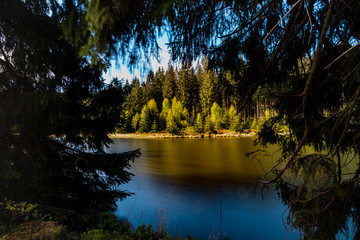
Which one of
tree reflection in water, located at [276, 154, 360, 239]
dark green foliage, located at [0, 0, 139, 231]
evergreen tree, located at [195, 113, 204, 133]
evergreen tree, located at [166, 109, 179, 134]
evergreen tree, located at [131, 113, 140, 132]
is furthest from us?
evergreen tree, located at [131, 113, 140, 132]

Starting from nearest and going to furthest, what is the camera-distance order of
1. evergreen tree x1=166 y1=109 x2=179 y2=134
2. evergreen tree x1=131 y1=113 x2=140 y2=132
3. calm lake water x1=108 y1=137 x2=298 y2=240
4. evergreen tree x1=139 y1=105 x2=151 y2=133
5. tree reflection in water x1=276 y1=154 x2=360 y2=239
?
tree reflection in water x1=276 y1=154 x2=360 y2=239 < calm lake water x1=108 y1=137 x2=298 y2=240 < evergreen tree x1=166 y1=109 x2=179 y2=134 < evergreen tree x1=139 y1=105 x2=151 y2=133 < evergreen tree x1=131 y1=113 x2=140 y2=132

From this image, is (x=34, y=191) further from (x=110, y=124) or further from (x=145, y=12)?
(x=145, y=12)

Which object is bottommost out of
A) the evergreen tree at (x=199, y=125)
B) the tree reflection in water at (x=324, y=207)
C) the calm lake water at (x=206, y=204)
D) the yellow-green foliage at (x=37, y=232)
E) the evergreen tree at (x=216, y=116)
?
the calm lake water at (x=206, y=204)

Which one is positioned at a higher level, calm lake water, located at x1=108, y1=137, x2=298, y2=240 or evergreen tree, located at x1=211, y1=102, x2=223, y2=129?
evergreen tree, located at x1=211, y1=102, x2=223, y2=129

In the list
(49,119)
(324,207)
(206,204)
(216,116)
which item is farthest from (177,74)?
(216,116)

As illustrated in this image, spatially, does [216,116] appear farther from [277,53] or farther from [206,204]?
[277,53]

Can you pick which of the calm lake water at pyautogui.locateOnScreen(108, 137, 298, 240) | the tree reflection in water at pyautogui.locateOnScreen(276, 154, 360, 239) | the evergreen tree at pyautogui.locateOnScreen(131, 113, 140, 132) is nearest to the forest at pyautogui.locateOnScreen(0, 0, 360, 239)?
the tree reflection in water at pyautogui.locateOnScreen(276, 154, 360, 239)

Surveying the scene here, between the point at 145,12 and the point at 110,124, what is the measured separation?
11.9 feet

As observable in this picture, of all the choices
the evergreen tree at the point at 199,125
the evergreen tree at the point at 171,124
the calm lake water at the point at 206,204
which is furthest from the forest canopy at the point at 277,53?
the evergreen tree at the point at 171,124

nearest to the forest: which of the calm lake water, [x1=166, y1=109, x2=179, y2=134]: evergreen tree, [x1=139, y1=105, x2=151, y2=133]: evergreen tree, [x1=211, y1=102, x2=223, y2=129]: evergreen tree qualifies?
the calm lake water

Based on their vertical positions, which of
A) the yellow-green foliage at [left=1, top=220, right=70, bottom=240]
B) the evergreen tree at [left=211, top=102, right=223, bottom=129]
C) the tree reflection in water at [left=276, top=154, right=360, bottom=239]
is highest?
the evergreen tree at [left=211, top=102, right=223, bottom=129]

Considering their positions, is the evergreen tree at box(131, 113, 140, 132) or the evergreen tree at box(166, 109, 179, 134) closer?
the evergreen tree at box(166, 109, 179, 134)

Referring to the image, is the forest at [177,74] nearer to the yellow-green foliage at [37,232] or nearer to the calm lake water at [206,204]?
the yellow-green foliage at [37,232]

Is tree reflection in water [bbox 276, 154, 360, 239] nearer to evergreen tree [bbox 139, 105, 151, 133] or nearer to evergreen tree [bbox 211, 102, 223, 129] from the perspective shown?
evergreen tree [bbox 211, 102, 223, 129]
